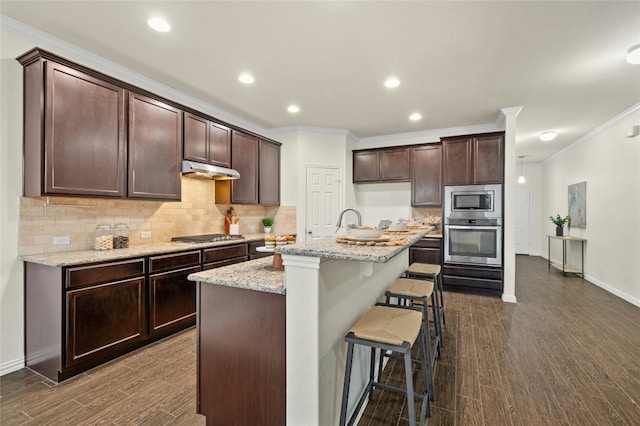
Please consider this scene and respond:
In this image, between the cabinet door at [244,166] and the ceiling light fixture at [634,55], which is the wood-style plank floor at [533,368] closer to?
the ceiling light fixture at [634,55]

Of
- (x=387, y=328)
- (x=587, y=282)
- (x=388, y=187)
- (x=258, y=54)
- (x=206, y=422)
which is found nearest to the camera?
(x=387, y=328)

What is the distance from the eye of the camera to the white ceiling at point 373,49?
7.23ft

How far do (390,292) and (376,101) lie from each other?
105 inches

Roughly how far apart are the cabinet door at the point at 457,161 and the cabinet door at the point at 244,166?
9.91ft

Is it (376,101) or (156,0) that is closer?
(156,0)

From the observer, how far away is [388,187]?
5844 millimetres

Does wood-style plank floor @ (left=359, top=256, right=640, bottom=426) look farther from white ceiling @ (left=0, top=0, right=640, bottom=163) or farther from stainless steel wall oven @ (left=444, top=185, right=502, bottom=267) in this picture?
white ceiling @ (left=0, top=0, right=640, bottom=163)

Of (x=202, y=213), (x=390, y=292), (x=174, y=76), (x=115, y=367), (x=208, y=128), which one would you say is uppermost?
(x=174, y=76)

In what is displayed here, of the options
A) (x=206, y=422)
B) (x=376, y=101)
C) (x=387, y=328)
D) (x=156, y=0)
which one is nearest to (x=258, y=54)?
(x=156, y=0)

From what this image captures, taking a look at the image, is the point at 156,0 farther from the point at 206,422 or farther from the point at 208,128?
the point at 206,422

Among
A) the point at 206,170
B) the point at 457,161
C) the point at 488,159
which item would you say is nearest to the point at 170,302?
the point at 206,170

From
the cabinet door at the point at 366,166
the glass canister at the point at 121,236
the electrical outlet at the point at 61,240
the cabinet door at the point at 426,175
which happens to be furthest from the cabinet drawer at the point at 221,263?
the cabinet door at the point at 426,175

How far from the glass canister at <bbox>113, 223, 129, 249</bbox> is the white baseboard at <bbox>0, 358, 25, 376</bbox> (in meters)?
1.09

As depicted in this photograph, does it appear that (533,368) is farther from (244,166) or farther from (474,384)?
(244,166)
